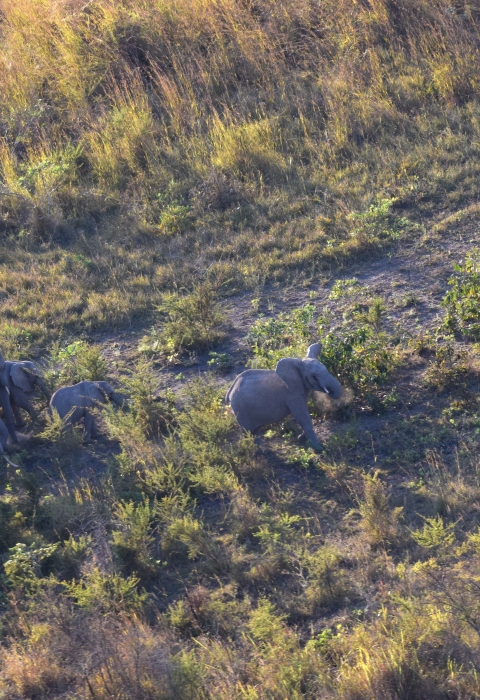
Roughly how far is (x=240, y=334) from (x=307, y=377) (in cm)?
212

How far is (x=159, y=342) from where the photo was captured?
8.13 meters

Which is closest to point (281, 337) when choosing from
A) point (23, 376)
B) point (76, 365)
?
point (76, 365)

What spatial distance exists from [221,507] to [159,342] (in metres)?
2.66

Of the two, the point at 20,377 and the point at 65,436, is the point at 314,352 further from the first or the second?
the point at 20,377

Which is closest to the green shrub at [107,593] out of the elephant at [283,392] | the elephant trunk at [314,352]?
the elephant at [283,392]

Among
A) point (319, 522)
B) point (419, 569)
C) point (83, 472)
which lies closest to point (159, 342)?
point (83, 472)

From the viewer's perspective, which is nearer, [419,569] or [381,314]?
[419,569]

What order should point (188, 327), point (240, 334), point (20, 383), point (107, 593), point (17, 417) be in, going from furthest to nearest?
point (240, 334), point (188, 327), point (17, 417), point (20, 383), point (107, 593)

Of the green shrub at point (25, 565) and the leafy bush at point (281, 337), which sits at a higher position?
the green shrub at point (25, 565)

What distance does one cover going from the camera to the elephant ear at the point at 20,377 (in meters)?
7.17

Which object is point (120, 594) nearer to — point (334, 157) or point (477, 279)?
point (477, 279)

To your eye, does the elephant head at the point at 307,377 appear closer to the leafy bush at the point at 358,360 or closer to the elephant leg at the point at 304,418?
the elephant leg at the point at 304,418

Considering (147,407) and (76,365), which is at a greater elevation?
(76,365)

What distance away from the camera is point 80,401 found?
691 centimetres
